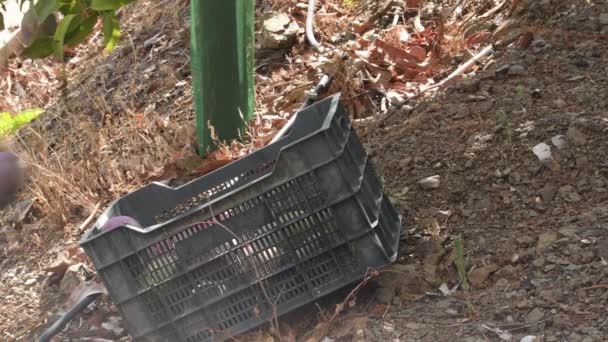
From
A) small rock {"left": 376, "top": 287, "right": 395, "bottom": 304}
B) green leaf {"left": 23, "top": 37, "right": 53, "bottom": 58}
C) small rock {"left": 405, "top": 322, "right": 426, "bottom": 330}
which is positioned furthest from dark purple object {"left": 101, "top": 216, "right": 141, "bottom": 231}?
small rock {"left": 405, "top": 322, "right": 426, "bottom": 330}

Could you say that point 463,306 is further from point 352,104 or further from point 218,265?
point 352,104

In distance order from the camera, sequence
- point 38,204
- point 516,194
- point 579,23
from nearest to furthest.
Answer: point 516,194 → point 579,23 → point 38,204

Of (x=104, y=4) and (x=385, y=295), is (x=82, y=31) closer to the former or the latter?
(x=104, y=4)

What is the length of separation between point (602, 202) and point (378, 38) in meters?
1.95

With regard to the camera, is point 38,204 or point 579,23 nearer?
point 579,23

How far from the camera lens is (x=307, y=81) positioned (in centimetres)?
501

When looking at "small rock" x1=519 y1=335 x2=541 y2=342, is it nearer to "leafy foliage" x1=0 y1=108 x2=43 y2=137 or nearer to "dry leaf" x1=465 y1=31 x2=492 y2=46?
"dry leaf" x1=465 y1=31 x2=492 y2=46

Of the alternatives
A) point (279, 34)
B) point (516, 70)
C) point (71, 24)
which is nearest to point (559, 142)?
point (516, 70)

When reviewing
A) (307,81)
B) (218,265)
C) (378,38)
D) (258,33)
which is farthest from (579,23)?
(218,265)

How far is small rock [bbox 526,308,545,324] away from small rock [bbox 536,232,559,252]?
332 millimetres

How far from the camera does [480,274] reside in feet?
10.6

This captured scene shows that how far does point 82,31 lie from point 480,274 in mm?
1728

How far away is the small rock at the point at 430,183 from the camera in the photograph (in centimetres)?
381

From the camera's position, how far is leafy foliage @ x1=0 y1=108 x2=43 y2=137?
579 cm
